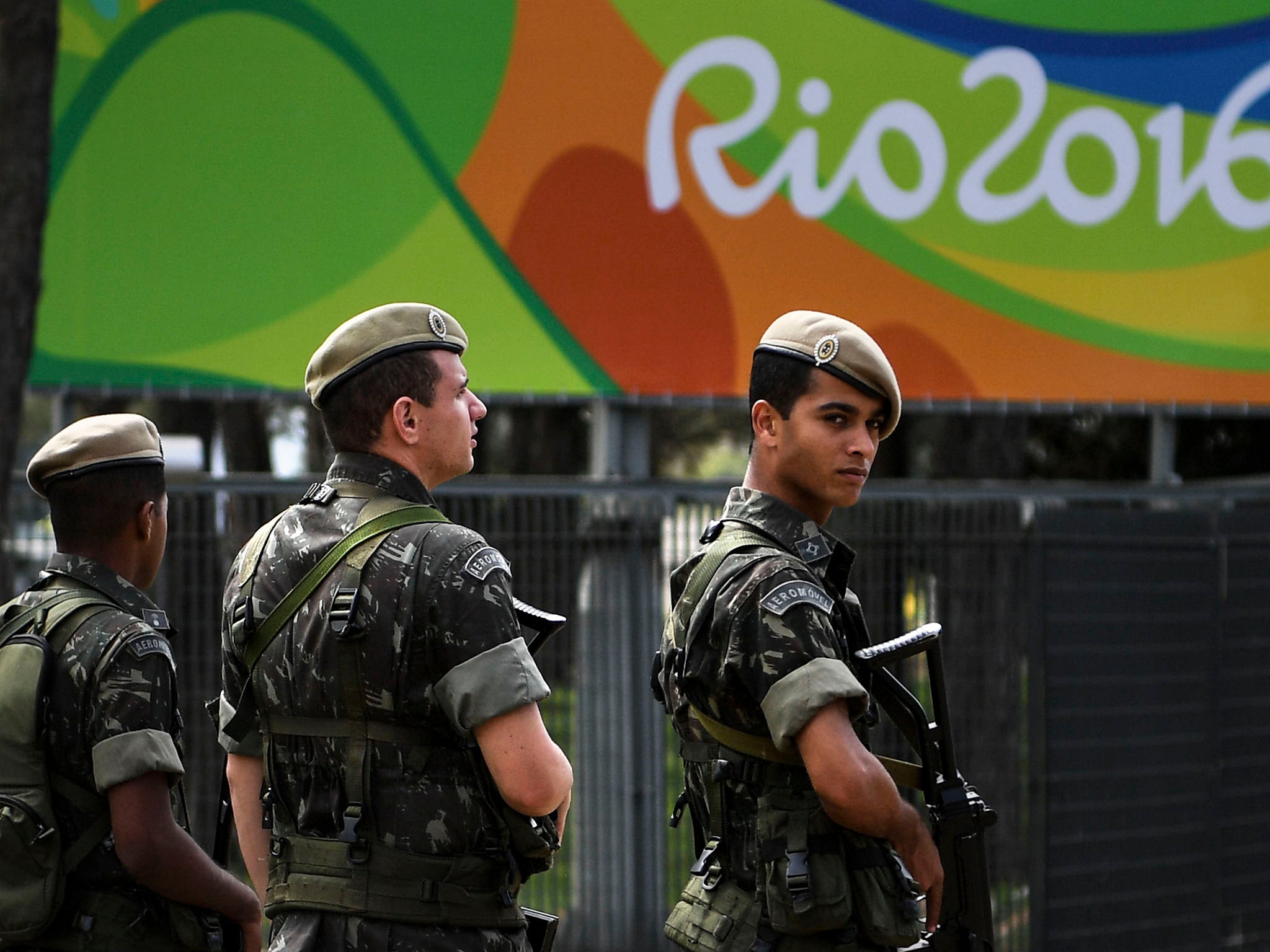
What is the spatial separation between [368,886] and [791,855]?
785mm

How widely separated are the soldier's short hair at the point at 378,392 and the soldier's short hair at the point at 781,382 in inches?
26.5

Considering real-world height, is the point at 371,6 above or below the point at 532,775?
above

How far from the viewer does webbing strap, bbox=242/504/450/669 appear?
2.81m

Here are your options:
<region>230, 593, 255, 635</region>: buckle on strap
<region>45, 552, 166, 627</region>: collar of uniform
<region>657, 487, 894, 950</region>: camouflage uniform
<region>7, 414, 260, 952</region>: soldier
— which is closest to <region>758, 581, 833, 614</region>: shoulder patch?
<region>657, 487, 894, 950</region>: camouflage uniform

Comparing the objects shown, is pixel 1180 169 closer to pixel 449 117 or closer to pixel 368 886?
pixel 449 117

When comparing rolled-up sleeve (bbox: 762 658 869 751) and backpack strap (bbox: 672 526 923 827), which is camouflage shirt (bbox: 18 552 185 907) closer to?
backpack strap (bbox: 672 526 923 827)

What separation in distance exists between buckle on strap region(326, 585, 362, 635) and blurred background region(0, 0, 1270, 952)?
13.8 ft

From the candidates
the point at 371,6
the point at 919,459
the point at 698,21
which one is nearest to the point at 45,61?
the point at 371,6

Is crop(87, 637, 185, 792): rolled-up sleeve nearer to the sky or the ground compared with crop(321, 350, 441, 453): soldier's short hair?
→ nearer to the ground

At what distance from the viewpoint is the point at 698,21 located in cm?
794

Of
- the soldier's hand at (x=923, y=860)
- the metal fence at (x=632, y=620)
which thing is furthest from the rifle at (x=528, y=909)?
the metal fence at (x=632, y=620)

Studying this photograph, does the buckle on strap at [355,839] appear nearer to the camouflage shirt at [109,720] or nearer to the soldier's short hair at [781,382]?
the camouflage shirt at [109,720]

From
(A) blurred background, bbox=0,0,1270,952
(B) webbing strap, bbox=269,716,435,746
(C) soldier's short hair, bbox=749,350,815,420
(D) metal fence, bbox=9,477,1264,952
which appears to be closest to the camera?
(B) webbing strap, bbox=269,716,435,746

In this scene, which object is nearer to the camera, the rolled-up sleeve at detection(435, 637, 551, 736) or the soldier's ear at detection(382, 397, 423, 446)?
the rolled-up sleeve at detection(435, 637, 551, 736)
